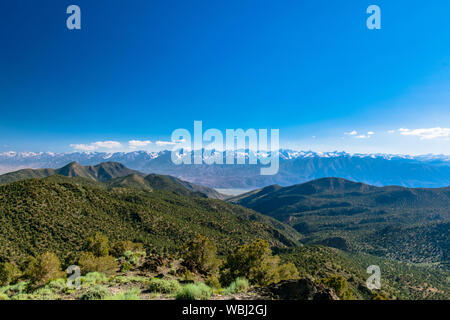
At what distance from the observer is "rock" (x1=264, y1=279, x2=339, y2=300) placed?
1170cm

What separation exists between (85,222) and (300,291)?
82662mm

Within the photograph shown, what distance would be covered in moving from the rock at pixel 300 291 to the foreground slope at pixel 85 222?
64.0 m

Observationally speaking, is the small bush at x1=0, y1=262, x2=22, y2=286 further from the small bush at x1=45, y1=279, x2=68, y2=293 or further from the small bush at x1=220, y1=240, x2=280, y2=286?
the small bush at x1=220, y1=240, x2=280, y2=286

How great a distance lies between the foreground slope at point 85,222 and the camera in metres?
56.8

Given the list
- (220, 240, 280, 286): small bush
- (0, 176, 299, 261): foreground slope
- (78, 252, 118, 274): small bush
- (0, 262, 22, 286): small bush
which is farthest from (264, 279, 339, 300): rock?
(0, 176, 299, 261): foreground slope

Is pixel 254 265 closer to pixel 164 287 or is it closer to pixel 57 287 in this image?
pixel 164 287

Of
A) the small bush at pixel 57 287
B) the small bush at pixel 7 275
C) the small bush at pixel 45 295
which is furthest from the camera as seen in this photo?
the small bush at pixel 7 275

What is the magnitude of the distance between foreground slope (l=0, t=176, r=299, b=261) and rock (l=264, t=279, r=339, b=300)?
210 feet

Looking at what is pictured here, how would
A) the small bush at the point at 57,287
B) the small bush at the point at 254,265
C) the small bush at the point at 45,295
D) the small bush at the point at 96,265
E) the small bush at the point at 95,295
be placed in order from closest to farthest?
the small bush at the point at 95,295
the small bush at the point at 45,295
the small bush at the point at 57,287
the small bush at the point at 96,265
the small bush at the point at 254,265

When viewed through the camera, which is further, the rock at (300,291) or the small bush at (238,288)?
the small bush at (238,288)

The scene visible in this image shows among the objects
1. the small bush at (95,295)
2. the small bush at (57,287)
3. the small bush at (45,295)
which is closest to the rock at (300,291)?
the small bush at (95,295)

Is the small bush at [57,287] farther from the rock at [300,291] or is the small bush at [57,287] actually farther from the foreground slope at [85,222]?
the foreground slope at [85,222]
